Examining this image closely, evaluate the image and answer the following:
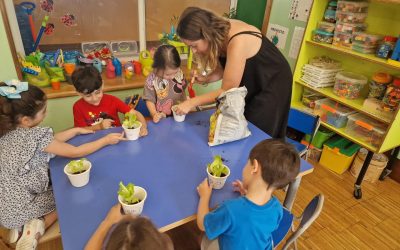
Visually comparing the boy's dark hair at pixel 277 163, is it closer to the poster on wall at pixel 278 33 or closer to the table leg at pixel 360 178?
the table leg at pixel 360 178

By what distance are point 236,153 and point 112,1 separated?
1926 millimetres

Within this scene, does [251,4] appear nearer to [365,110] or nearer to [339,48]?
[339,48]

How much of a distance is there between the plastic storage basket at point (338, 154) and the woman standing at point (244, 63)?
3.40 feet

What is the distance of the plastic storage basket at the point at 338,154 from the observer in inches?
102

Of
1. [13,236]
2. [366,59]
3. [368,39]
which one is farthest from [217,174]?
[368,39]

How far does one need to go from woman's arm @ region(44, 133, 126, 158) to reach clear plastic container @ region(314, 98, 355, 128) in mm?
1944

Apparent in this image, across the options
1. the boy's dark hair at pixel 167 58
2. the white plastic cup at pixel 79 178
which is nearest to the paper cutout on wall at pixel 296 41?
the boy's dark hair at pixel 167 58

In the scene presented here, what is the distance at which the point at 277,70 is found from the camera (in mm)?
1647

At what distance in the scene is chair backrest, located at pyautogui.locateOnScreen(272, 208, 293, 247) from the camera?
1201 mm

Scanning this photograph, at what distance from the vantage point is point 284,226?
1.21 m

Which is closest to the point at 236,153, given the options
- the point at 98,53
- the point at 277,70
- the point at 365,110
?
the point at 277,70

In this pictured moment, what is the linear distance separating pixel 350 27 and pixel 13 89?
233 centimetres

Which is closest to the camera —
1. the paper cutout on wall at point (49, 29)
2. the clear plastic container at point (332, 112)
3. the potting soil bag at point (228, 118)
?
the potting soil bag at point (228, 118)

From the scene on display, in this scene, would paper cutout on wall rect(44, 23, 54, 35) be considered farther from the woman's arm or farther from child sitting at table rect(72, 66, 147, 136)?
the woman's arm
